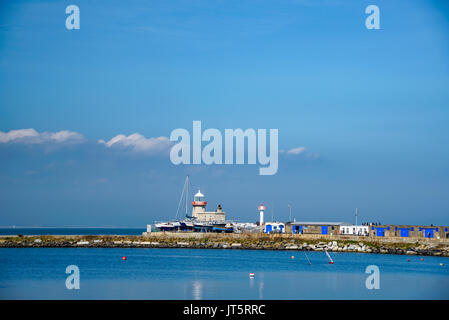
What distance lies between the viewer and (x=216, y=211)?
10131 cm

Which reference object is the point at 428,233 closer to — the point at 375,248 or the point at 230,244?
the point at 375,248

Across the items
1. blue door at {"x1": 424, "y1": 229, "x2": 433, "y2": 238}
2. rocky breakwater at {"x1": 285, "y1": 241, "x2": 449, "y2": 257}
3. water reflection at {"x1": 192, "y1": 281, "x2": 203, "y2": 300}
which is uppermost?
blue door at {"x1": 424, "y1": 229, "x2": 433, "y2": 238}

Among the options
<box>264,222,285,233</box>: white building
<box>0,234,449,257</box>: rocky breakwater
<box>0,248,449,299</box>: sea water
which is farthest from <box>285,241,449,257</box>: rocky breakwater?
<box>264,222,285,233</box>: white building

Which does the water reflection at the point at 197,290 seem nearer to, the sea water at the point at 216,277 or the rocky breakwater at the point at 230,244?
the sea water at the point at 216,277

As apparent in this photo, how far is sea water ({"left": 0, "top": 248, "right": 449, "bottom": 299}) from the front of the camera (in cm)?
3594

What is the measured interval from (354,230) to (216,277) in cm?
4886

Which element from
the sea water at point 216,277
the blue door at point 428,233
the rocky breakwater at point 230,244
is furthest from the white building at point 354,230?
the sea water at point 216,277

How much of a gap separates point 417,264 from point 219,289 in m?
28.5

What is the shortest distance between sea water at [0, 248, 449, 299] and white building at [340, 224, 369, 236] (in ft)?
68.9

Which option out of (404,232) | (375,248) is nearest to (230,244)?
(375,248)

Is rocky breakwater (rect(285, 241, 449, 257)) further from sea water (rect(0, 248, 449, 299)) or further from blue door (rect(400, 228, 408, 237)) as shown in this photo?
blue door (rect(400, 228, 408, 237))
